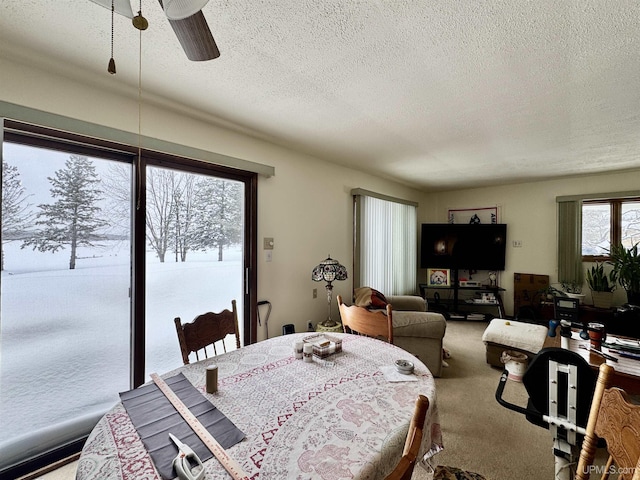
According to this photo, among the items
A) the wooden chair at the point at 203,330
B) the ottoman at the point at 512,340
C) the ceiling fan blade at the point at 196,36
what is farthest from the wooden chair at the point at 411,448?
the ottoman at the point at 512,340

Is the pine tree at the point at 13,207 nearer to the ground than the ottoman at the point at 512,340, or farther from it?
farther from it

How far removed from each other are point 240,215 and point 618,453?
277cm

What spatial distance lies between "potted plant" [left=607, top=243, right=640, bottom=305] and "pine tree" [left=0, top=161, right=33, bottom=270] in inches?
242

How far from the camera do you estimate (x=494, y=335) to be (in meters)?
3.00

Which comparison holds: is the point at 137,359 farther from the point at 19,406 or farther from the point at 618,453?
the point at 618,453

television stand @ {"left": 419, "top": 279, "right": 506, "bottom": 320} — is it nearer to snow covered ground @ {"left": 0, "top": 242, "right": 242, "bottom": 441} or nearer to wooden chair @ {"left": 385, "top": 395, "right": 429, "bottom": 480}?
snow covered ground @ {"left": 0, "top": 242, "right": 242, "bottom": 441}

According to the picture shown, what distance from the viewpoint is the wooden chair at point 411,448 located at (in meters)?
0.60

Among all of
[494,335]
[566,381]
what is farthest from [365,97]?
[494,335]

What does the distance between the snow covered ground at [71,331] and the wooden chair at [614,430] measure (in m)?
2.59

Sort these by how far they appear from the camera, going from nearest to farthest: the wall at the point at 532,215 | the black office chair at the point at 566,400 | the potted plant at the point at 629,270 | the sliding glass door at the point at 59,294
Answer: the black office chair at the point at 566,400 < the sliding glass door at the point at 59,294 < the potted plant at the point at 629,270 < the wall at the point at 532,215

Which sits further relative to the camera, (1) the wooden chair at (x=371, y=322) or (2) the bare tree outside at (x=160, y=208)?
(2) the bare tree outside at (x=160, y=208)

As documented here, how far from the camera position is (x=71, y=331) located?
191 cm

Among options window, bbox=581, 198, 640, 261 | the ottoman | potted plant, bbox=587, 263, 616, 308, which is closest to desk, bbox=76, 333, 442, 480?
the ottoman

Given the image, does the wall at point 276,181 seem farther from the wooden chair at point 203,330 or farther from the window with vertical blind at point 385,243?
the wooden chair at point 203,330
